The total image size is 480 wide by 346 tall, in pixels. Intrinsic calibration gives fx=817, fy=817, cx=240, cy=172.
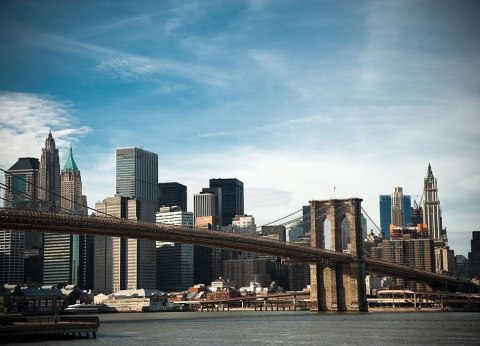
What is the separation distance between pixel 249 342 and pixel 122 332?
554 inches

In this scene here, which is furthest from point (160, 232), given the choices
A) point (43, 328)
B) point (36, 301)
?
point (36, 301)

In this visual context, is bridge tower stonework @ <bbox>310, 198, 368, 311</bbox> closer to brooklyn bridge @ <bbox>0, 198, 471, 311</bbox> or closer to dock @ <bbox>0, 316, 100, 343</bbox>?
brooklyn bridge @ <bbox>0, 198, 471, 311</bbox>

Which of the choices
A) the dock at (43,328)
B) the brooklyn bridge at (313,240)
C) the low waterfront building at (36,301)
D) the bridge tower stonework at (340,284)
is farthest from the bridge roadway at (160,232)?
the low waterfront building at (36,301)

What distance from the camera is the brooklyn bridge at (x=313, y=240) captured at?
220ft

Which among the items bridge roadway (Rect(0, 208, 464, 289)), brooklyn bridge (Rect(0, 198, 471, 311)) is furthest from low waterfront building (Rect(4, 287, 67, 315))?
bridge roadway (Rect(0, 208, 464, 289))

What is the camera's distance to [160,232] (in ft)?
248

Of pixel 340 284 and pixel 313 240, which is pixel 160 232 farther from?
pixel 313 240

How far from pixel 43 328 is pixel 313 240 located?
2256 inches

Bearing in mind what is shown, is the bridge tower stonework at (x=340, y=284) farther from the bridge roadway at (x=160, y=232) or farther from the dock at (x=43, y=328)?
the dock at (x=43, y=328)

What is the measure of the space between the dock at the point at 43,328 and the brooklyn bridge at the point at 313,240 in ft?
37.5

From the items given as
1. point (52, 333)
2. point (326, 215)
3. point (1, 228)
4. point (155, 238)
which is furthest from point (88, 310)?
point (52, 333)

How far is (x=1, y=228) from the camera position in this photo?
6400cm

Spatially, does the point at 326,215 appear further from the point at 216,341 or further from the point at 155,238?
the point at 216,341

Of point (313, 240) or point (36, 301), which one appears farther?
point (36, 301)
